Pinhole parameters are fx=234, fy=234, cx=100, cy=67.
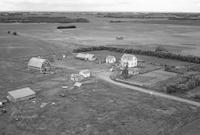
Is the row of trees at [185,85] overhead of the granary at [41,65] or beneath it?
beneath

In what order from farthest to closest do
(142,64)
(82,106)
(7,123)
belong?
(142,64), (82,106), (7,123)

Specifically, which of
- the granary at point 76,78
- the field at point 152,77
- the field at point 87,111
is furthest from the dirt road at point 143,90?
the granary at point 76,78

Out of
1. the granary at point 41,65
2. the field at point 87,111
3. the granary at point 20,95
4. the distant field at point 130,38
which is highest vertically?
the distant field at point 130,38

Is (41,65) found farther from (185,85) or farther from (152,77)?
(185,85)

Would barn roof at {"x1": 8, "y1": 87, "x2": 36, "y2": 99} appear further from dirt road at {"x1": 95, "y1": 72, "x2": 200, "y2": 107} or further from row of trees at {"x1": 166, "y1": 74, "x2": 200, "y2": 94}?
row of trees at {"x1": 166, "y1": 74, "x2": 200, "y2": 94}

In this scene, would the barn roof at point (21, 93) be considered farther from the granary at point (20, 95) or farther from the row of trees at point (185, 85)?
the row of trees at point (185, 85)

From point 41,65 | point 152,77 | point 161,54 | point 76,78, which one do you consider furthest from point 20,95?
point 161,54

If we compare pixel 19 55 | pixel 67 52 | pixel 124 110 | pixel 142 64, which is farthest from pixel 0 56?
pixel 124 110

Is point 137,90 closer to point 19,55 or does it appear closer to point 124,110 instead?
point 124,110

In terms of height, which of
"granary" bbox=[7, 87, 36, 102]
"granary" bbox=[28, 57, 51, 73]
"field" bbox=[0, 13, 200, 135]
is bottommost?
"field" bbox=[0, 13, 200, 135]

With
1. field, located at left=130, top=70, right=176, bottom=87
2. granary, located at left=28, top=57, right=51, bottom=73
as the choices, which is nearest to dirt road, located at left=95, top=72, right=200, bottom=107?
field, located at left=130, top=70, right=176, bottom=87

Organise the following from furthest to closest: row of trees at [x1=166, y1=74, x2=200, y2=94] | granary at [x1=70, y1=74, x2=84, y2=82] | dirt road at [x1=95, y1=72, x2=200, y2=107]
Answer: granary at [x1=70, y1=74, x2=84, y2=82] < row of trees at [x1=166, y1=74, x2=200, y2=94] < dirt road at [x1=95, y1=72, x2=200, y2=107]
